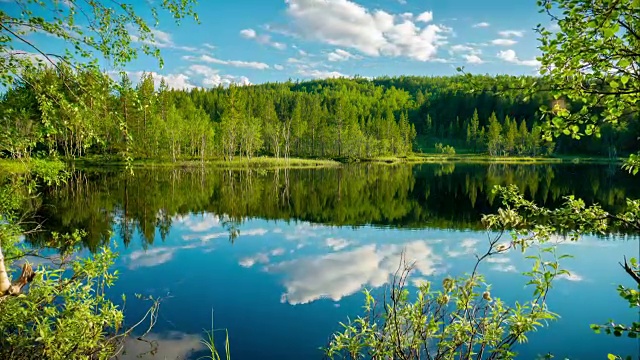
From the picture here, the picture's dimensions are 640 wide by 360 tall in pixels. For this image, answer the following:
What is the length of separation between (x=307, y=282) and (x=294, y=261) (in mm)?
3182

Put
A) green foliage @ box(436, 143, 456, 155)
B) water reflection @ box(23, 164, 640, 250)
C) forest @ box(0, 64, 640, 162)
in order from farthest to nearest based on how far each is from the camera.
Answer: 1. green foliage @ box(436, 143, 456, 155)
2. water reflection @ box(23, 164, 640, 250)
3. forest @ box(0, 64, 640, 162)

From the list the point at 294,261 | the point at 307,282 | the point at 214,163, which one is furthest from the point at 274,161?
the point at 307,282

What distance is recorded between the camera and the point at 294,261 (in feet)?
62.7

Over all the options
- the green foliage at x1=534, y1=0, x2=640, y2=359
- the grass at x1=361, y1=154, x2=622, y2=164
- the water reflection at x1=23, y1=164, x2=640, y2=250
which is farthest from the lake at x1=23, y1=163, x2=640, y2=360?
the grass at x1=361, y1=154, x2=622, y2=164

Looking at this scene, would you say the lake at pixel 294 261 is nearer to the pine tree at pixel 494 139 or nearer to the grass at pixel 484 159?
the grass at pixel 484 159

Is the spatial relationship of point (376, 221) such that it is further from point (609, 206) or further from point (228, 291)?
point (609, 206)

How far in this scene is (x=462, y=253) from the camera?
20.2 meters

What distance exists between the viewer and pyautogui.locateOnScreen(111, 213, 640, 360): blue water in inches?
443

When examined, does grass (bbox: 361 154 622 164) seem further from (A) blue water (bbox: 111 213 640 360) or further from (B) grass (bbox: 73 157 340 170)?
(A) blue water (bbox: 111 213 640 360)

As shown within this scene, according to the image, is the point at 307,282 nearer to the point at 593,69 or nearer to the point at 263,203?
the point at 593,69

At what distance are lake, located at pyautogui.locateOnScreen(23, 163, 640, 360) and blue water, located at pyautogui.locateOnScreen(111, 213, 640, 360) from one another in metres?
0.05

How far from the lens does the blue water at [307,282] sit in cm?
1126

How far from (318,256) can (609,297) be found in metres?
11.9

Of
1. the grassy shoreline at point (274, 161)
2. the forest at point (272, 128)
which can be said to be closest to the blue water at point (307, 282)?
the forest at point (272, 128)
